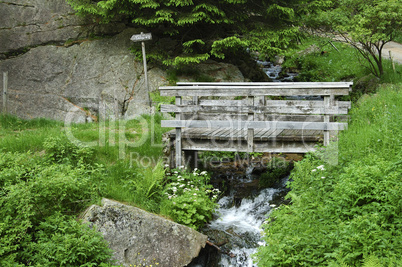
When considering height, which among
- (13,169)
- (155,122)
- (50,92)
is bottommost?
(13,169)

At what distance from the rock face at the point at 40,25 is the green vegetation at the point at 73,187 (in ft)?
17.0

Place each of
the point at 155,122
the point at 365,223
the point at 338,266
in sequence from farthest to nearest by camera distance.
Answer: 1. the point at 155,122
2. the point at 365,223
3. the point at 338,266

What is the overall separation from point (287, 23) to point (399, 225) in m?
10.3

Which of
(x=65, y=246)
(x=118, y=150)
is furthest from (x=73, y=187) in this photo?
(x=118, y=150)

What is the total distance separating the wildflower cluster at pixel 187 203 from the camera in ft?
26.3

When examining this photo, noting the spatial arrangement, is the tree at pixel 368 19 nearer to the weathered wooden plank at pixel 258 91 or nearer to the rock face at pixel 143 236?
the weathered wooden plank at pixel 258 91

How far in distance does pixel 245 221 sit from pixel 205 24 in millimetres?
8441

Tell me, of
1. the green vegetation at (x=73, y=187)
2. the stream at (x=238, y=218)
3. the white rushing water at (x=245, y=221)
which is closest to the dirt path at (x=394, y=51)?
the stream at (x=238, y=218)

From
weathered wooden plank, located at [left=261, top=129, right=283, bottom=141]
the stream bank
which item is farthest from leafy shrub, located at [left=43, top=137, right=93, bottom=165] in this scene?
weathered wooden plank, located at [left=261, top=129, right=283, bottom=141]

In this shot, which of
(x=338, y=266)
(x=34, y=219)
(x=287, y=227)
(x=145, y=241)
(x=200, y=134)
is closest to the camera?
(x=338, y=266)

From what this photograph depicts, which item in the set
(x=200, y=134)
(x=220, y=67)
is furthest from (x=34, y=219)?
(x=220, y=67)

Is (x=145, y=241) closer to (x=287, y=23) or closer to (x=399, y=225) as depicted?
(x=399, y=225)

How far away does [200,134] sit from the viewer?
948 cm

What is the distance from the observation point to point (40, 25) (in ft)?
49.5
